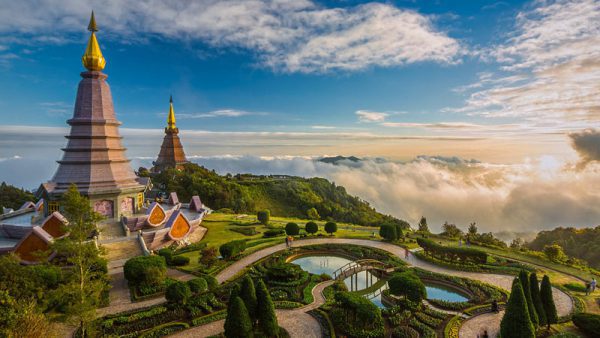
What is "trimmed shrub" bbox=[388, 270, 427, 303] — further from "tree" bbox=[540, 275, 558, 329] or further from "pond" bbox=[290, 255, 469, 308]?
"tree" bbox=[540, 275, 558, 329]

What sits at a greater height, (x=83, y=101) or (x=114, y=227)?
(x=83, y=101)

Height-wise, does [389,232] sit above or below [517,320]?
below

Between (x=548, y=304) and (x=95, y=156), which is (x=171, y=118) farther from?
(x=548, y=304)

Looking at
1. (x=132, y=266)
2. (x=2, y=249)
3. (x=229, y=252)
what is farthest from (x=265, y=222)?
(x=2, y=249)

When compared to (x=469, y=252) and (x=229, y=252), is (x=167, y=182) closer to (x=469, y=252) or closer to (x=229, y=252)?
(x=229, y=252)

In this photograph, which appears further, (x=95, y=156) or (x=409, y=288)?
(x=95, y=156)

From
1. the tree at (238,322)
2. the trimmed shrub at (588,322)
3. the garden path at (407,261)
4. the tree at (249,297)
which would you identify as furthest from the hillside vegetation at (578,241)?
the tree at (238,322)

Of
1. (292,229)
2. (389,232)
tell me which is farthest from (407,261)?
(292,229)
